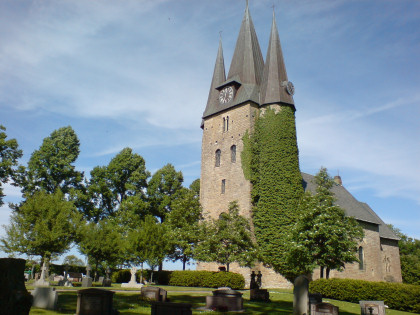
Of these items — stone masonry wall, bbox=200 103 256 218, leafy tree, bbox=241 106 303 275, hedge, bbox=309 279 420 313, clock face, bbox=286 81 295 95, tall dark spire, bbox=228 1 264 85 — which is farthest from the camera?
tall dark spire, bbox=228 1 264 85

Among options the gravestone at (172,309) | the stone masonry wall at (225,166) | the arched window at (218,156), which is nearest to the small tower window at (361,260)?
the stone masonry wall at (225,166)

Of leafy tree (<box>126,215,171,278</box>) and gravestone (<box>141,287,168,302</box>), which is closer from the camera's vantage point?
gravestone (<box>141,287,168,302</box>)

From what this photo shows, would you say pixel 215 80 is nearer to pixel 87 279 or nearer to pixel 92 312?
pixel 87 279

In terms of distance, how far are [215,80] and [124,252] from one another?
22350 millimetres

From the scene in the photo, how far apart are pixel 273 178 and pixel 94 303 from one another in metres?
23.3

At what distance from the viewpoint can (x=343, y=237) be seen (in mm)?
26297

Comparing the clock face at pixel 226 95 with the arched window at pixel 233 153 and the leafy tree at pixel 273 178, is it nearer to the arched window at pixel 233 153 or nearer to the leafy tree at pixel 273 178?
the leafy tree at pixel 273 178

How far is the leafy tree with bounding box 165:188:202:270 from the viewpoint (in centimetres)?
3238

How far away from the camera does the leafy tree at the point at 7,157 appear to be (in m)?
34.2

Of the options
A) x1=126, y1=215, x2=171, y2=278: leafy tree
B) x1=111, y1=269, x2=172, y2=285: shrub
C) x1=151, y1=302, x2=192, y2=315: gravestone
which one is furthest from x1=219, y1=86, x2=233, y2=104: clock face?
x1=151, y1=302, x2=192, y2=315: gravestone

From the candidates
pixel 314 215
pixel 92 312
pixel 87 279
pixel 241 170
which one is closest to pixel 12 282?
pixel 92 312

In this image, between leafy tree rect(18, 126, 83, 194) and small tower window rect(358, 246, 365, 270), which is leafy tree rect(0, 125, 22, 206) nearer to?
leafy tree rect(18, 126, 83, 194)

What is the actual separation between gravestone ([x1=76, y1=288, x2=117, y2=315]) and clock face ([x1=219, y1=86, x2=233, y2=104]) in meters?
29.4

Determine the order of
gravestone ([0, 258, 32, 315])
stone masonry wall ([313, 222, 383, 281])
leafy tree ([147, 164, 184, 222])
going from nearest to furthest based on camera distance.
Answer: gravestone ([0, 258, 32, 315]) < stone masonry wall ([313, 222, 383, 281]) < leafy tree ([147, 164, 184, 222])
